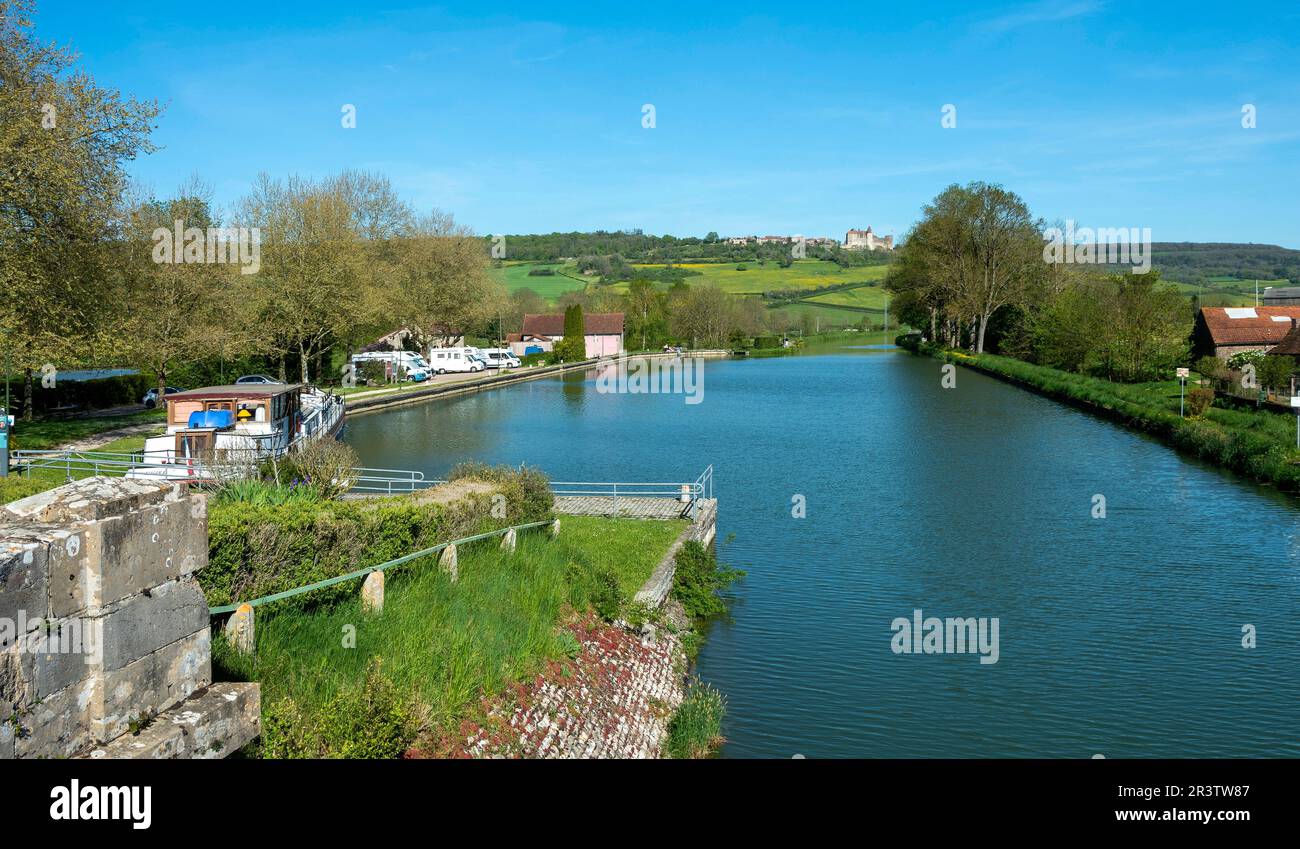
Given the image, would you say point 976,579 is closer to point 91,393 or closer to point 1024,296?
point 91,393

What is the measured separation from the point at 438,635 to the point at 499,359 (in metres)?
72.9

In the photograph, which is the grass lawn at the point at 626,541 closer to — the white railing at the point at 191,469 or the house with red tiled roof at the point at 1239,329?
the white railing at the point at 191,469

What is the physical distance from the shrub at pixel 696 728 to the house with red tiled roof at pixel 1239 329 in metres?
54.3

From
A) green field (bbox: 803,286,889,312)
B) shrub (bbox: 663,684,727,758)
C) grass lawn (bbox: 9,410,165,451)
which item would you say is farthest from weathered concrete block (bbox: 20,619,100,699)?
green field (bbox: 803,286,889,312)

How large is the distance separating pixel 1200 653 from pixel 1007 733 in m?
5.03

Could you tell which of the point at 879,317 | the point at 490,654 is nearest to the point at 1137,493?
the point at 490,654

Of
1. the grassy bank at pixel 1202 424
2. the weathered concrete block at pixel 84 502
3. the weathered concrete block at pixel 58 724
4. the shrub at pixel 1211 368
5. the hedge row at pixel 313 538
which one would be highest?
the weathered concrete block at pixel 84 502

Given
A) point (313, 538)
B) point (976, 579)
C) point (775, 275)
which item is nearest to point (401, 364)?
point (976, 579)

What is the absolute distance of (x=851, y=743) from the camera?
43.5 ft

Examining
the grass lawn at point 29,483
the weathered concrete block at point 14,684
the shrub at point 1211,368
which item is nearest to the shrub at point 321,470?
the grass lawn at point 29,483

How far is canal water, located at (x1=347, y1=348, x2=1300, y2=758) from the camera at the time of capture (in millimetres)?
13906

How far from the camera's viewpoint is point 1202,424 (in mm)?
37812

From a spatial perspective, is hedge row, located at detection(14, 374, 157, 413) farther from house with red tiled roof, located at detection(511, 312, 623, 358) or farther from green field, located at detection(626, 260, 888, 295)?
green field, located at detection(626, 260, 888, 295)

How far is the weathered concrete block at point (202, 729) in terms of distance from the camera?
469 centimetres
